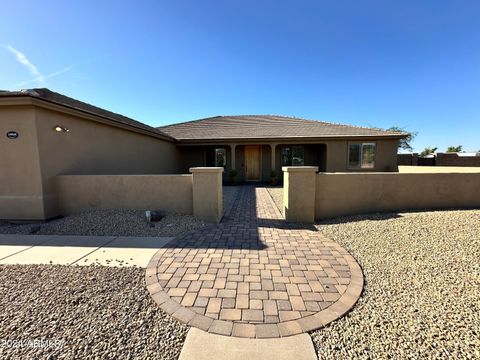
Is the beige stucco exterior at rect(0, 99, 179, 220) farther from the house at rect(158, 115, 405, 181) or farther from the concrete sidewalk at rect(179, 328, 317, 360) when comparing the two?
the house at rect(158, 115, 405, 181)

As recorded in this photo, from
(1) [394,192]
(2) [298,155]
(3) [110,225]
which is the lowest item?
(3) [110,225]

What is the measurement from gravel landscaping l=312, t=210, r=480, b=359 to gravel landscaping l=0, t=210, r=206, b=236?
352cm

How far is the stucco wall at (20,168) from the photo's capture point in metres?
5.39

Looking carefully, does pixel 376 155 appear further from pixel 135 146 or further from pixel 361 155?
pixel 135 146

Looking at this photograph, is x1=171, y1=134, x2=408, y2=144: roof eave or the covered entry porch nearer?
x1=171, y1=134, x2=408, y2=144: roof eave

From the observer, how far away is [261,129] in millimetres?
14891

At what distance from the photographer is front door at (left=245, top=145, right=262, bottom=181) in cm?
1459

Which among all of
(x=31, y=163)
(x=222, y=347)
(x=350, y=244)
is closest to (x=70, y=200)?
(x=31, y=163)

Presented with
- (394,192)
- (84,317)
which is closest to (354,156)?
(394,192)

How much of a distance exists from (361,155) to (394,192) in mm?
7797

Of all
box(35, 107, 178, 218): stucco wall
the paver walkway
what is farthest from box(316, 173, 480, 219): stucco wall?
box(35, 107, 178, 218): stucco wall

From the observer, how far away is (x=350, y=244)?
4.30 metres

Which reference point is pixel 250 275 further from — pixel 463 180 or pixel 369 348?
pixel 463 180

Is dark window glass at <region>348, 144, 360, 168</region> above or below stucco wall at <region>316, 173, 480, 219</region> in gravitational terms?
above
